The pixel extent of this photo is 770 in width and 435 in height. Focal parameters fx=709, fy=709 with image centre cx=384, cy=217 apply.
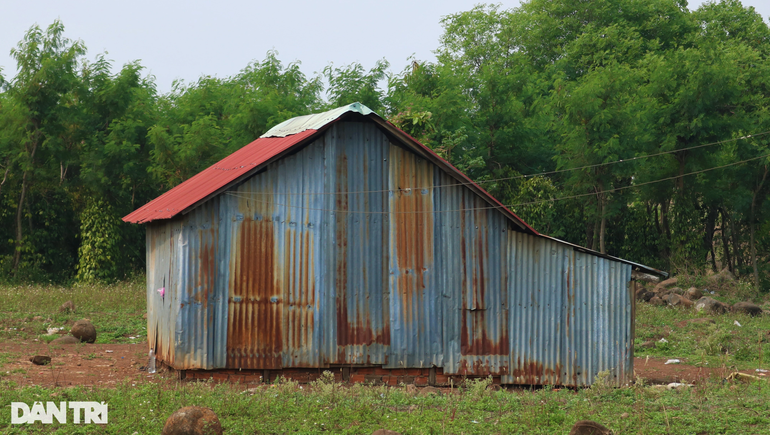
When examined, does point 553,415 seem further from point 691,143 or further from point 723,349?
point 691,143

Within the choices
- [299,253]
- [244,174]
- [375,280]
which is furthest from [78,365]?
[375,280]

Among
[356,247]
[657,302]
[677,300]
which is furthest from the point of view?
[657,302]

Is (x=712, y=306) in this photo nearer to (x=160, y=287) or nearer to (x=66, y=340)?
(x=160, y=287)

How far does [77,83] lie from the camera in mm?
23875

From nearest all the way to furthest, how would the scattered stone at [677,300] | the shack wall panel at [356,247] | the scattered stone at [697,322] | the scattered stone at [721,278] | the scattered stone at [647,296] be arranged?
the shack wall panel at [356,247], the scattered stone at [697,322], the scattered stone at [677,300], the scattered stone at [647,296], the scattered stone at [721,278]

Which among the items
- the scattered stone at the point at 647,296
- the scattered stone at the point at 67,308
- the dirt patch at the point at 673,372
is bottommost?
the dirt patch at the point at 673,372

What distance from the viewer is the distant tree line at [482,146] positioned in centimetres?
2266

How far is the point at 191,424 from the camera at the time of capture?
7.25 meters

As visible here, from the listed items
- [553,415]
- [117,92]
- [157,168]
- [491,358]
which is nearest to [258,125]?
[157,168]

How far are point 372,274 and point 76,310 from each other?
987 centimetres

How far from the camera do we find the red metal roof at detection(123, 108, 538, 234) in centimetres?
1080

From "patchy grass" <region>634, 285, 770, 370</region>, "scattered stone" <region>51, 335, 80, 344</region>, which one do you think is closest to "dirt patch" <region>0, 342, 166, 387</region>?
"scattered stone" <region>51, 335, 80, 344</region>

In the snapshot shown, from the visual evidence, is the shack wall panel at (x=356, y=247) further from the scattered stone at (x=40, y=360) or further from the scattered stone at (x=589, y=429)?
the scattered stone at (x=40, y=360)

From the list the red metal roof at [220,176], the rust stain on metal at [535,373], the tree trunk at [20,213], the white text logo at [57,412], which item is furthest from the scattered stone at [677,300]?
the tree trunk at [20,213]
